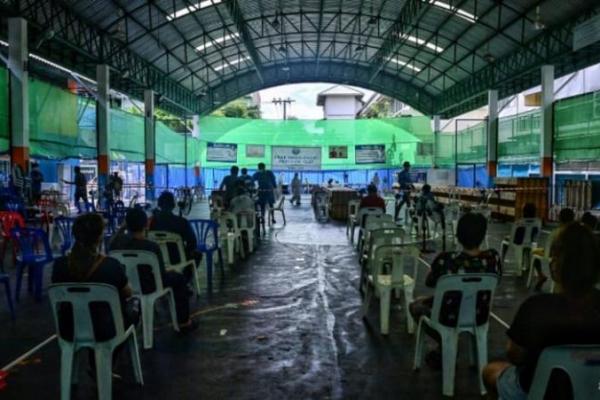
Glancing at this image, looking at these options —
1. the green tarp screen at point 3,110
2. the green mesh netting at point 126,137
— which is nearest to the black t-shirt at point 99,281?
the green tarp screen at point 3,110

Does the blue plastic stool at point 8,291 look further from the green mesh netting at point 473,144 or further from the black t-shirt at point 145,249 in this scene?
the green mesh netting at point 473,144

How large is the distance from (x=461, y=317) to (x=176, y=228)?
3016 millimetres

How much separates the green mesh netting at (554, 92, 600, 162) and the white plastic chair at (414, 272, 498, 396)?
11.6 m

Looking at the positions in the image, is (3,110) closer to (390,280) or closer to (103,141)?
(103,141)

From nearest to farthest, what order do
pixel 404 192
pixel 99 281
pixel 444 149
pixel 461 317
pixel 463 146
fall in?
pixel 99 281 < pixel 461 317 < pixel 404 192 < pixel 463 146 < pixel 444 149

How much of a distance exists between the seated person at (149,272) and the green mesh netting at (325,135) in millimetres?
23177

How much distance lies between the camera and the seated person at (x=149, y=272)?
15.0 ft

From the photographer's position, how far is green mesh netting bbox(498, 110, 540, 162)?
17.8 meters

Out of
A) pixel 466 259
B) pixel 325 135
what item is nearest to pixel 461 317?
pixel 466 259

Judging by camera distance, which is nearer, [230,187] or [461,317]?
[461,317]

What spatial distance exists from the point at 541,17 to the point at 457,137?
8463 millimetres

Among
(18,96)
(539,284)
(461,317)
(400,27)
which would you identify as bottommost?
(539,284)

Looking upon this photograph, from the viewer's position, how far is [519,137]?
19266mm

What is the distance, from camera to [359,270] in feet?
26.7
